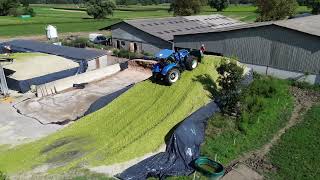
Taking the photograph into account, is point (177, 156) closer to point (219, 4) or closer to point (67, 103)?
point (67, 103)

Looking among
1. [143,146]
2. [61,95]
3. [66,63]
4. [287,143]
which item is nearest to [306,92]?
[287,143]

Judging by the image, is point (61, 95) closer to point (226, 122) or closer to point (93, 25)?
point (226, 122)

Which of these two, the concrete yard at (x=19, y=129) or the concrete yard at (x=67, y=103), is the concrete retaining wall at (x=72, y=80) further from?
the concrete yard at (x=19, y=129)

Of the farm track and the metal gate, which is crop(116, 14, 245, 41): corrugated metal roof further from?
the metal gate

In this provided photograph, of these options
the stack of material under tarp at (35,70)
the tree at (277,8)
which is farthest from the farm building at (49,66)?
the tree at (277,8)

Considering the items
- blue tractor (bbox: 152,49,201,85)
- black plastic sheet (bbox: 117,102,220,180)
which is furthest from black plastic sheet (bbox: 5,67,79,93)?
black plastic sheet (bbox: 117,102,220,180)

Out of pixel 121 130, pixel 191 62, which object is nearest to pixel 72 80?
pixel 191 62
